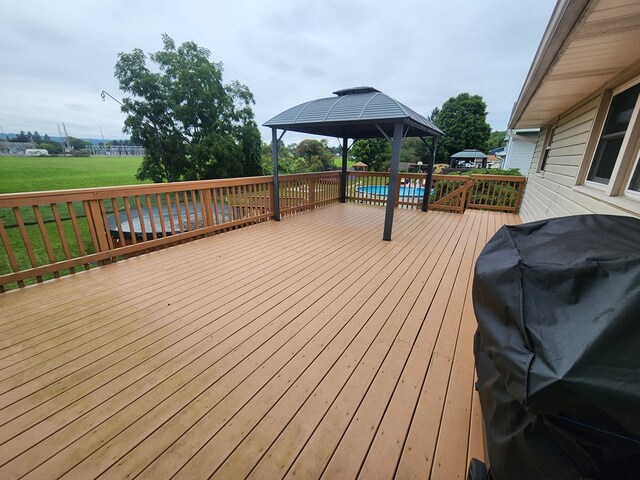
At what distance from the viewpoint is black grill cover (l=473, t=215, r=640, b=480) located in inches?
24.5

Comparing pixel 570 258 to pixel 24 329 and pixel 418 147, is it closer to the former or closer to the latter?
pixel 24 329

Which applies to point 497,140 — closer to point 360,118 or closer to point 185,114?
point 185,114

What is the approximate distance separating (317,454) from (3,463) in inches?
57.8

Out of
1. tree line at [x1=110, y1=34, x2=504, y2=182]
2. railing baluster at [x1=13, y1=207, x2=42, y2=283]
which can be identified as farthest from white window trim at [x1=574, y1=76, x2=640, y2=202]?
tree line at [x1=110, y1=34, x2=504, y2=182]

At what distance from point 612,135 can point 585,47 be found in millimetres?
1223

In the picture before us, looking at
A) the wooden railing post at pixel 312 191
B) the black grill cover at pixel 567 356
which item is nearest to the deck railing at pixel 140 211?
the wooden railing post at pixel 312 191

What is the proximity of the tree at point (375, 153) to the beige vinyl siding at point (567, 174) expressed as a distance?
19.1 metres

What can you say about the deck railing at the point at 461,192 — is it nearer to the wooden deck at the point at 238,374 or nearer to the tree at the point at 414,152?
the wooden deck at the point at 238,374

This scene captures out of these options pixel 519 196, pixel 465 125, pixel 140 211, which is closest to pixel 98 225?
pixel 140 211

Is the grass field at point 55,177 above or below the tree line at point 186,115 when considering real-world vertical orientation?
below

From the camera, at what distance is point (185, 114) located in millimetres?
11969

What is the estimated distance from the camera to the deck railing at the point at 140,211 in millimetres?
2721

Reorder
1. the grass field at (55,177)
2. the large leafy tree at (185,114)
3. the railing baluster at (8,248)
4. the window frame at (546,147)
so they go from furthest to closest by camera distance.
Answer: the grass field at (55,177) → the large leafy tree at (185,114) → the window frame at (546,147) → the railing baluster at (8,248)

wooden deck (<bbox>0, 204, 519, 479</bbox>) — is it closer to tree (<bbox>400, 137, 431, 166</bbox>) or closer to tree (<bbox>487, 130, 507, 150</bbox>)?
tree (<bbox>400, 137, 431, 166</bbox>)
